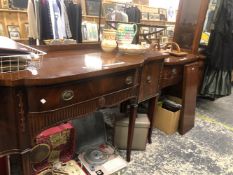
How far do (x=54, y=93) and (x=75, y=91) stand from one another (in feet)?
0.36

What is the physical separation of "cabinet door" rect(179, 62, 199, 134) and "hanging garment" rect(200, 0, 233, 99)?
41cm

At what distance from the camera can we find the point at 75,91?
95 cm

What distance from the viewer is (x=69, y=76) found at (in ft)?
2.79

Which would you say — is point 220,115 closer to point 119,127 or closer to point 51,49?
point 119,127

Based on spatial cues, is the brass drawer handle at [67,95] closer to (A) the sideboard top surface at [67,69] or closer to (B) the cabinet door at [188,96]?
(A) the sideboard top surface at [67,69]

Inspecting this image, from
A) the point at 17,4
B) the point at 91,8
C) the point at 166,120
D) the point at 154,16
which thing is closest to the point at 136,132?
the point at 166,120

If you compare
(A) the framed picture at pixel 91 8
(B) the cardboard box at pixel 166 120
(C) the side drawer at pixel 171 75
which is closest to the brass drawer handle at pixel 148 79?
(C) the side drawer at pixel 171 75

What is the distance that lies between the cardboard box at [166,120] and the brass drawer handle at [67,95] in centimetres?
127

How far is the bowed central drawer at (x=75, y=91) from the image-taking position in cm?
82

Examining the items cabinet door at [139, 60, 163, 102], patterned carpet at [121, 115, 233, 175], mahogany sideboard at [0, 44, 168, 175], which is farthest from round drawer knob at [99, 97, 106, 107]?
patterned carpet at [121, 115, 233, 175]

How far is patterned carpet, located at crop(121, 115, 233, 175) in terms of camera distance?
62.2 inches

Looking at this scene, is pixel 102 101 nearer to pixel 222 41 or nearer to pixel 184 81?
pixel 184 81

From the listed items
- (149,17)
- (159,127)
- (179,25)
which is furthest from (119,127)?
(149,17)

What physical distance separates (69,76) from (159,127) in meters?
1.49
